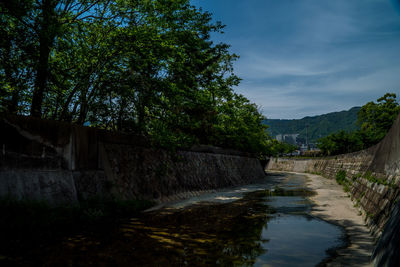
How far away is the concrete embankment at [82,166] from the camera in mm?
6438

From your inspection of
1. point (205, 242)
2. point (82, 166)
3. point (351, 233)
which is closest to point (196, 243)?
point (205, 242)

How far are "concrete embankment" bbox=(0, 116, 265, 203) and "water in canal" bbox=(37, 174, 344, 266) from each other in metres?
1.90

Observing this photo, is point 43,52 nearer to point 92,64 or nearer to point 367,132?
point 92,64

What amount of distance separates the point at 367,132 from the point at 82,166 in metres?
45.4

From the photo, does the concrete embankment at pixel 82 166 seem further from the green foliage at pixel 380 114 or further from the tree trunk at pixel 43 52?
the green foliage at pixel 380 114

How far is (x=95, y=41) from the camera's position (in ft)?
31.0

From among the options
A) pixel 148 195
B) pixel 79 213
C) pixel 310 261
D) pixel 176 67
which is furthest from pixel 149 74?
pixel 310 261

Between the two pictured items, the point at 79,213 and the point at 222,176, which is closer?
the point at 79,213

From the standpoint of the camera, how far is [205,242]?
5.52 m

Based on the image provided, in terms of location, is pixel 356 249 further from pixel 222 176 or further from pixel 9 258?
pixel 222 176

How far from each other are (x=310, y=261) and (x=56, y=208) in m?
6.01

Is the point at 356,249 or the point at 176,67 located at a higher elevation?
the point at 176,67

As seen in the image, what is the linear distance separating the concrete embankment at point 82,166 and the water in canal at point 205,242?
1.90 m

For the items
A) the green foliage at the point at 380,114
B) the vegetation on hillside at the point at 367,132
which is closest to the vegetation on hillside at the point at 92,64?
the vegetation on hillside at the point at 367,132
